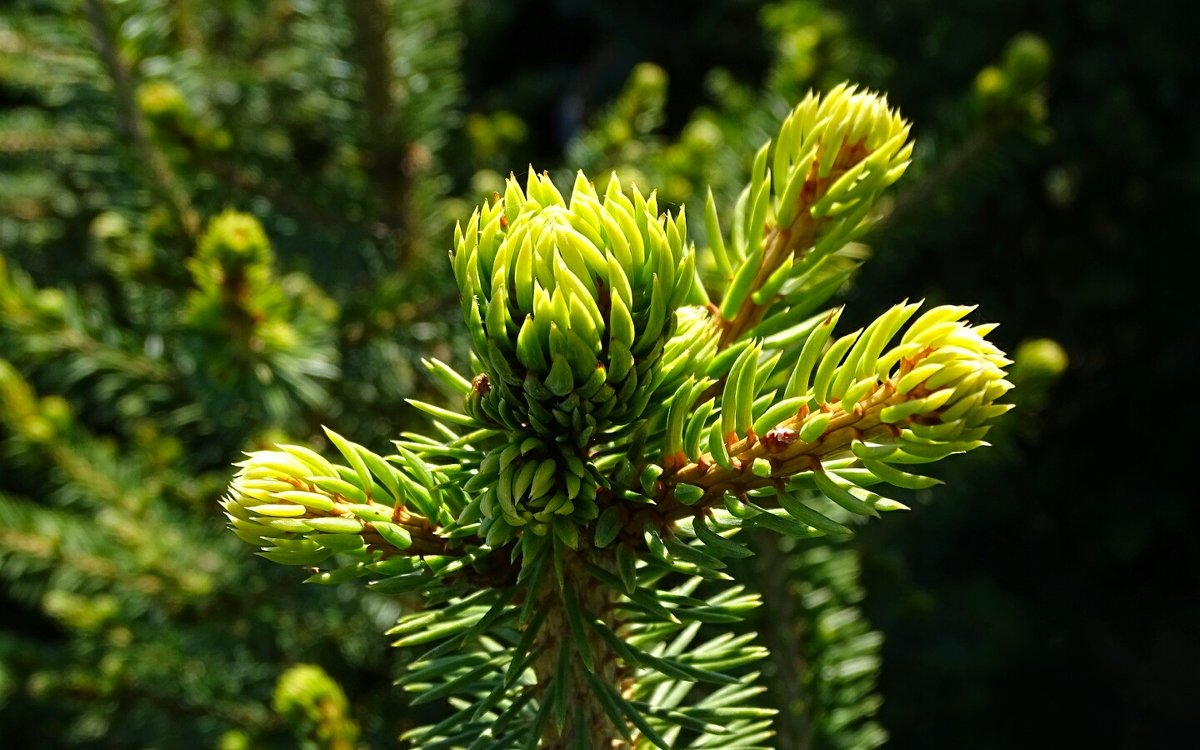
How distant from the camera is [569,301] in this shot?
413 mm

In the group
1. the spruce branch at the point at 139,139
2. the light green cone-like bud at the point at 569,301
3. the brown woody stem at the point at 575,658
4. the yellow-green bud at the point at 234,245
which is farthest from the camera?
the spruce branch at the point at 139,139

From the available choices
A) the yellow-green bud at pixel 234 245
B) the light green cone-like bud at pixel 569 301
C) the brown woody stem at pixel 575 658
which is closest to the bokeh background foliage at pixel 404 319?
the yellow-green bud at pixel 234 245

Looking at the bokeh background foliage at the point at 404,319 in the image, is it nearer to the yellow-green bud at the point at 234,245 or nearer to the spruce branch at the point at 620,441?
the yellow-green bud at the point at 234,245

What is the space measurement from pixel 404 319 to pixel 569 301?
83cm

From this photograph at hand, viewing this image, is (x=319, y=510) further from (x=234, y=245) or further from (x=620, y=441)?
(x=234, y=245)

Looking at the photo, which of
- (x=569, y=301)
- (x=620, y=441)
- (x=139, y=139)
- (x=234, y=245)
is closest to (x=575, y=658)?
(x=620, y=441)

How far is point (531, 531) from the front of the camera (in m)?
0.48

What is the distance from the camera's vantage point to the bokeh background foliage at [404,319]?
1.09 meters

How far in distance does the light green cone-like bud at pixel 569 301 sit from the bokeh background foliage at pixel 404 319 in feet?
1.54

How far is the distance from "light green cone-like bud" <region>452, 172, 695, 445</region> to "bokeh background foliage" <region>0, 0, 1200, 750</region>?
47cm

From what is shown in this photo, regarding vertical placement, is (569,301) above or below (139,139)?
below

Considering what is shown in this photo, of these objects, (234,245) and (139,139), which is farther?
(139,139)

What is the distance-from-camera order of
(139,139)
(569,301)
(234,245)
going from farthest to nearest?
(139,139) → (234,245) → (569,301)

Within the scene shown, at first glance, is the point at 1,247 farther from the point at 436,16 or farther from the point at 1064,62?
the point at 1064,62
